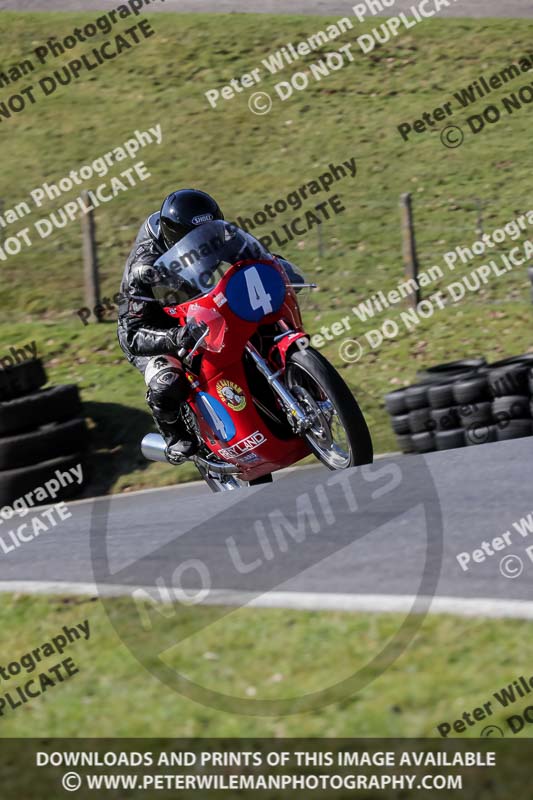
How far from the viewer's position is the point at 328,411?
6727 millimetres

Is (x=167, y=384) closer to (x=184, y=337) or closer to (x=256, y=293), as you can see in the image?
(x=184, y=337)

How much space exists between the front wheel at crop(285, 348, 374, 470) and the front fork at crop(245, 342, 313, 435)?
49 mm

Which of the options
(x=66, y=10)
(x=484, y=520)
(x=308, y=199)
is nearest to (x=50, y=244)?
(x=308, y=199)

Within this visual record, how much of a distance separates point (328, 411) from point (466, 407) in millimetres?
3682

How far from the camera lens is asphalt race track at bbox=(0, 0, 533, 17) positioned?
26.0 meters

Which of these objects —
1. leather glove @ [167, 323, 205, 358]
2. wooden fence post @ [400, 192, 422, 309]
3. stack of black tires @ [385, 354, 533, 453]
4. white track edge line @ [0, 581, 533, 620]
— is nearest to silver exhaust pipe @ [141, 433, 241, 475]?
leather glove @ [167, 323, 205, 358]

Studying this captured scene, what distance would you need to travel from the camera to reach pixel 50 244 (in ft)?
62.2

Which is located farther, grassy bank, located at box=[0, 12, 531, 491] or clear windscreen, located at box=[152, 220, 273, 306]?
grassy bank, located at box=[0, 12, 531, 491]

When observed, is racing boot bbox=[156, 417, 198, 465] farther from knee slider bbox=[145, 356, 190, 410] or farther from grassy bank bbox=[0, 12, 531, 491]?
grassy bank bbox=[0, 12, 531, 491]

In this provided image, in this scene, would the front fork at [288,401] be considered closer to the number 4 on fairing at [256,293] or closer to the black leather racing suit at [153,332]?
the number 4 on fairing at [256,293]

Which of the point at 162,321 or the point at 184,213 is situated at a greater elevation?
the point at 184,213

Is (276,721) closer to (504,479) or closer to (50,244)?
(504,479)
